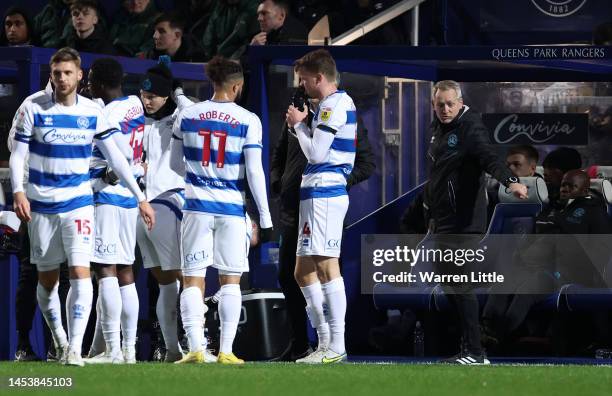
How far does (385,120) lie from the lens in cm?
1194

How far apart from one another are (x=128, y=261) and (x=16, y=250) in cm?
166

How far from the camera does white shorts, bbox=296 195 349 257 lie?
10039mm

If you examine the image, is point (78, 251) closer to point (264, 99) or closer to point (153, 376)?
point (153, 376)

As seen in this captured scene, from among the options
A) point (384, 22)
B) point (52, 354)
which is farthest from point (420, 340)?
point (384, 22)

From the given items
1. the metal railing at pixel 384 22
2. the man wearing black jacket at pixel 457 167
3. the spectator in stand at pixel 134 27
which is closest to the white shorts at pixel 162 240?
the man wearing black jacket at pixel 457 167

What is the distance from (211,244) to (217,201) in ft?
0.88

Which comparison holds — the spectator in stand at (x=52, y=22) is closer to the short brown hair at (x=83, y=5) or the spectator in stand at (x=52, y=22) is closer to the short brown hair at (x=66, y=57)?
the short brown hair at (x=83, y=5)

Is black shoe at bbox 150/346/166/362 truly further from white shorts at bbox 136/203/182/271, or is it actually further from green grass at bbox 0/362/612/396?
green grass at bbox 0/362/612/396

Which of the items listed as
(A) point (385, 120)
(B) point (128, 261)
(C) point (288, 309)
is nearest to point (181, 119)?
(B) point (128, 261)

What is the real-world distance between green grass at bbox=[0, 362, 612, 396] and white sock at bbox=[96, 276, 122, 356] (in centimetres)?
41


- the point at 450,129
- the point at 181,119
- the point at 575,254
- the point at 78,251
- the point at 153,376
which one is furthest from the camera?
the point at 575,254

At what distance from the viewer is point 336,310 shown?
33.0 feet

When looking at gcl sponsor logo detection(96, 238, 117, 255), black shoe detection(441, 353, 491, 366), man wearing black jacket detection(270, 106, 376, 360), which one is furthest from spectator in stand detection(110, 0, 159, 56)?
black shoe detection(441, 353, 491, 366)

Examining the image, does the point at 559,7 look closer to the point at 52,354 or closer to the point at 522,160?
the point at 522,160
